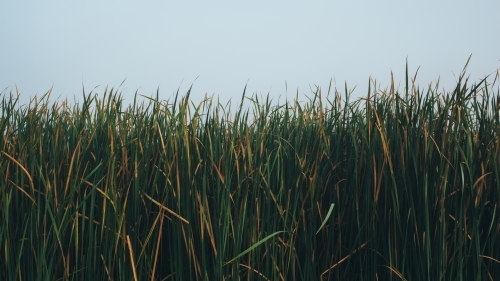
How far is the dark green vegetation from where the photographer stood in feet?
7.55

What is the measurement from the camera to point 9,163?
2461 millimetres

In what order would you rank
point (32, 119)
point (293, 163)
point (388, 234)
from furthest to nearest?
point (32, 119), point (293, 163), point (388, 234)

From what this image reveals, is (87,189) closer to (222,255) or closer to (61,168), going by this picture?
(61,168)

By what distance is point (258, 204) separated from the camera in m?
2.35

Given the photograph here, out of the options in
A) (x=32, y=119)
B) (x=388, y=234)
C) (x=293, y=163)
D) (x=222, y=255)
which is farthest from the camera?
(x=32, y=119)

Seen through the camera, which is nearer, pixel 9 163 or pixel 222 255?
pixel 222 255

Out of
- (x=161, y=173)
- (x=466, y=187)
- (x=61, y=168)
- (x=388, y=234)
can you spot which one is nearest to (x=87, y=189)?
(x=61, y=168)

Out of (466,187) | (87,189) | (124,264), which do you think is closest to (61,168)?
(87,189)

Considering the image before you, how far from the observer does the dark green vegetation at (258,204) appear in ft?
7.55

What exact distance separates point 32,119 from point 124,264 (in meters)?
0.96

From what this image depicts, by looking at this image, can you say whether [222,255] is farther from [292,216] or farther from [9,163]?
[9,163]

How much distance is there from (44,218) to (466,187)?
5.86 feet

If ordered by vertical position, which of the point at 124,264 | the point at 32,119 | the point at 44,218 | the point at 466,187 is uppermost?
the point at 32,119

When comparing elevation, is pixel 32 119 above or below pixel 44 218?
above
